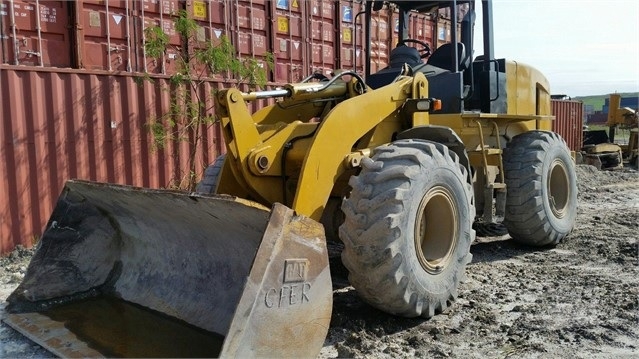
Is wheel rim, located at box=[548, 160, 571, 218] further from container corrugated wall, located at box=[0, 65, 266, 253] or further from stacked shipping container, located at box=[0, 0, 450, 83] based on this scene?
container corrugated wall, located at box=[0, 65, 266, 253]

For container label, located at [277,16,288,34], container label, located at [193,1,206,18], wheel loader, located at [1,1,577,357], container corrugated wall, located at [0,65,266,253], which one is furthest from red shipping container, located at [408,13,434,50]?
wheel loader, located at [1,1,577,357]

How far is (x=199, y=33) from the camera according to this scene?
865cm

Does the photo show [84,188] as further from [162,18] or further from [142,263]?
[162,18]

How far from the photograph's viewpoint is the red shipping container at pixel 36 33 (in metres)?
7.02

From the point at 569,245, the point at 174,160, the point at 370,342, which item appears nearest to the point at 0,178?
the point at 174,160

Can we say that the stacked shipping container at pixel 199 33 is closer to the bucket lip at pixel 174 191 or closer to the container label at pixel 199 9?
the container label at pixel 199 9

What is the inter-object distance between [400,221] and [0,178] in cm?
497

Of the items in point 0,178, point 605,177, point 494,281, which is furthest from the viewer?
point 605,177

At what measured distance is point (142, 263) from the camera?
180 inches

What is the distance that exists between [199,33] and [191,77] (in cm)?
87

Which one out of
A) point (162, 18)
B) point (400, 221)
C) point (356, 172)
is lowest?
point (400, 221)

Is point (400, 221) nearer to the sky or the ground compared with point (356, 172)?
nearer to the ground

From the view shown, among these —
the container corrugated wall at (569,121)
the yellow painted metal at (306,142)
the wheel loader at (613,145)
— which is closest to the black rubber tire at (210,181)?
the yellow painted metal at (306,142)

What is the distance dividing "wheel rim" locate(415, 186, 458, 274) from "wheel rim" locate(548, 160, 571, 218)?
295 centimetres
